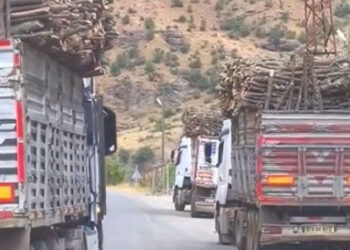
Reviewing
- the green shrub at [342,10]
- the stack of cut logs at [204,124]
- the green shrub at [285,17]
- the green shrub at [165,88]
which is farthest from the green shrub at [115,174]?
the stack of cut logs at [204,124]

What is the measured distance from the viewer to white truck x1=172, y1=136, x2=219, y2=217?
127 feet

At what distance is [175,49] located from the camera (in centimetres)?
11181

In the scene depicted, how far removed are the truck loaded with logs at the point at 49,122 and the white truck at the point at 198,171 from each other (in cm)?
2154

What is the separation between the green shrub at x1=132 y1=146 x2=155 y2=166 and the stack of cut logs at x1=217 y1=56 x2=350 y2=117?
76.8m

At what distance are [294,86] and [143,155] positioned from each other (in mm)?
78381

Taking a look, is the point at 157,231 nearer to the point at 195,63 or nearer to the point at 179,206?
the point at 179,206

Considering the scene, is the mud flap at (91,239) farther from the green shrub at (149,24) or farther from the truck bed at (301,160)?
the green shrub at (149,24)

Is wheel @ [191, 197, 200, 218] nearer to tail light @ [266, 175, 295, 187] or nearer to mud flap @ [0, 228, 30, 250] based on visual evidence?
tail light @ [266, 175, 295, 187]

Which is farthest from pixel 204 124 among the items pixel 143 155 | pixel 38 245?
pixel 143 155

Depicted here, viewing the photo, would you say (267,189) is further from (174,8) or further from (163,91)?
(174,8)

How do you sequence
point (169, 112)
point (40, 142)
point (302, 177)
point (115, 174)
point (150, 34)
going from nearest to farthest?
point (40, 142), point (302, 177), point (115, 174), point (169, 112), point (150, 34)

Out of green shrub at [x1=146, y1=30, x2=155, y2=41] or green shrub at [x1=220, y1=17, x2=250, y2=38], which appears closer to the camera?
green shrub at [x1=146, y1=30, x2=155, y2=41]

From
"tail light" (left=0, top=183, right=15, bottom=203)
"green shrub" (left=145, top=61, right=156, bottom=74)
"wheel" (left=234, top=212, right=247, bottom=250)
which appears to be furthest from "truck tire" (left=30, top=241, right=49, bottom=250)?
"green shrub" (left=145, top=61, right=156, bottom=74)

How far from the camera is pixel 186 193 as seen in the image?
145ft
